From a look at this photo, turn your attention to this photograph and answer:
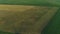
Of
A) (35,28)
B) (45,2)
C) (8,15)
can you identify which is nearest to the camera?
(35,28)

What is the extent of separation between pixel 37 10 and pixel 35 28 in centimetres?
20

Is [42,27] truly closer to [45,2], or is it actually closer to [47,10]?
[47,10]

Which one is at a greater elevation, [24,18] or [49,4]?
[49,4]

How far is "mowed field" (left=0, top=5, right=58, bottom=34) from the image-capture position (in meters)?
0.90

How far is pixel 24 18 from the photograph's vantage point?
0.98 meters

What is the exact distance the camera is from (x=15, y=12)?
3.40ft

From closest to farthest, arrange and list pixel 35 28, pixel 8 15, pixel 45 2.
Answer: pixel 35 28 < pixel 8 15 < pixel 45 2

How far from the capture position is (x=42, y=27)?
907 mm

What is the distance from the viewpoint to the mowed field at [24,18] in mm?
902

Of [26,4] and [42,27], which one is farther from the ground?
[26,4]

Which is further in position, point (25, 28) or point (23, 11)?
point (23, 11)

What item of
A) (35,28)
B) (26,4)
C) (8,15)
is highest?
(26,4)

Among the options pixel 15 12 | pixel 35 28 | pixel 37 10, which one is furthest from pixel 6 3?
pixel 35 28

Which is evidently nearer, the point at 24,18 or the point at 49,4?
the point at 24,18
